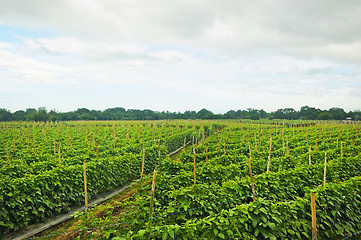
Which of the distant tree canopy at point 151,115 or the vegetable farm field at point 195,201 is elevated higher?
the distant tree canopy at point 151,115

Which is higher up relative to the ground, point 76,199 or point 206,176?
point 206,176

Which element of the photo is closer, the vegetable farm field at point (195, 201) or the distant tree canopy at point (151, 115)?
the vegetable farm field at point (195, 201)

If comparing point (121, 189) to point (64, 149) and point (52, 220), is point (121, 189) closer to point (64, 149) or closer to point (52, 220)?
point (52, 220)

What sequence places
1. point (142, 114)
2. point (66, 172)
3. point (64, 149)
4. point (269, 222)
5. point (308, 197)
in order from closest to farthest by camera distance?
point (269, 222)
point (308, 197)
point (66, 172)
point (64, 149)
point (142, 114)

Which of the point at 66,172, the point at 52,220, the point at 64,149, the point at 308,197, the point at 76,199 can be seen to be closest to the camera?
the point at 308,197

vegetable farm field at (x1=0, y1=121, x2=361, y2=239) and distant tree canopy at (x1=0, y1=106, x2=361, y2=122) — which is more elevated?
distant tree canopy at (x1=0, y1=106, x2=361, y2=122)

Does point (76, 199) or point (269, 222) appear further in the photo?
point (76, 199)

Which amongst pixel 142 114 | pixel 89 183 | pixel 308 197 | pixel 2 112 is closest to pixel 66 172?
pixel 89 183

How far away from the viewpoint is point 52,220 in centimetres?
683

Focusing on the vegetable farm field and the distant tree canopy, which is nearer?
the vegetable farm field

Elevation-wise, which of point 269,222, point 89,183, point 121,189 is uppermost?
point 269,222

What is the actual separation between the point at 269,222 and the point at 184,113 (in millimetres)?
103488

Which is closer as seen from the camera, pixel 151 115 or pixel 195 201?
pixel 195 201

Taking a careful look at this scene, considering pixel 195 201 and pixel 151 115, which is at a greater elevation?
pixel 151 115
